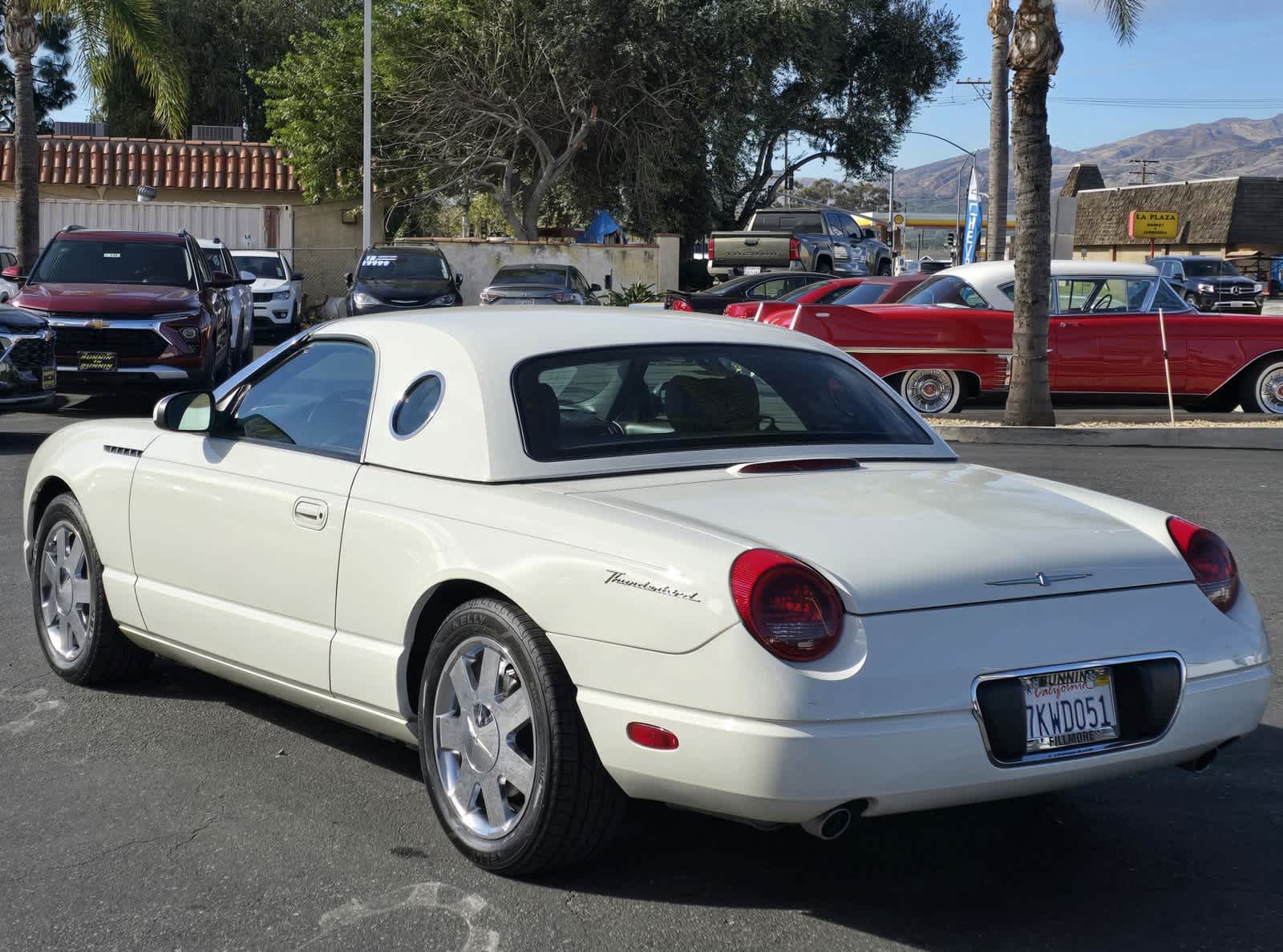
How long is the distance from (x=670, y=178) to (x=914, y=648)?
3692 centimetres

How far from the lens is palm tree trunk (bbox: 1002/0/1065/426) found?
623 inches

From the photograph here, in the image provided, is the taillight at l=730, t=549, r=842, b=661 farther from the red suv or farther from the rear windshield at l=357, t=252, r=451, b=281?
the rear windshield at l=357, t=252, r=451, b=281

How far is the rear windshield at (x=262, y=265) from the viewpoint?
31125mm

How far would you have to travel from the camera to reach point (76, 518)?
589 centimetres

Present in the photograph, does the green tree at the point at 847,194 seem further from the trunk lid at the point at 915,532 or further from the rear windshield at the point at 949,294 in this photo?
the trunk lid at the point at 915,532

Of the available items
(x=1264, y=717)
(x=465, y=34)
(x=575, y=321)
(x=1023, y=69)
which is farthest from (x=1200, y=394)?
(x=465, y=34)

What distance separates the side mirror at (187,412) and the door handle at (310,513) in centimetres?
75

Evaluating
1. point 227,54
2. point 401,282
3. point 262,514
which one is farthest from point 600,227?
point 262,514

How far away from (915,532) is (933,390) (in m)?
13.2

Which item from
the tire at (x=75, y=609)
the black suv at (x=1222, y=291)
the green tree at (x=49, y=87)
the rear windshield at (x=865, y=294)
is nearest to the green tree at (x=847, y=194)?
the green tree at (x=49, y=87)

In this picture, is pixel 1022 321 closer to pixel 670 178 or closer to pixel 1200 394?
pixel 1200 394

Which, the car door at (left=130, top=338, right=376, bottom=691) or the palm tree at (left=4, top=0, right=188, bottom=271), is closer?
the car door at (left=130, top=338, right=376, bottom=691)

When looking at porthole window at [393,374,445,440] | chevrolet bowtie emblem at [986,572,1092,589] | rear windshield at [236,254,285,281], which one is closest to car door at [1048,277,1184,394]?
porthole window at [393,374,445,440]

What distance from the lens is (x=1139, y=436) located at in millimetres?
15062
